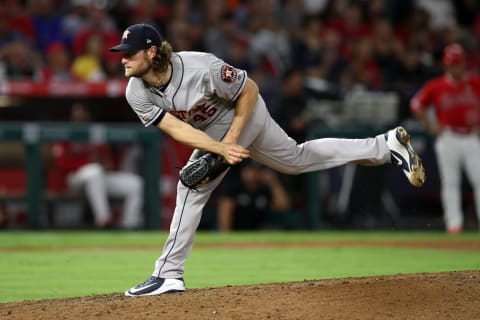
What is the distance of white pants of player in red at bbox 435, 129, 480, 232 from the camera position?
1201 cm

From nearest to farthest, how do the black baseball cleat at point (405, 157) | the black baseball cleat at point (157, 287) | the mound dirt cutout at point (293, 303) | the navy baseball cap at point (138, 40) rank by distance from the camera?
the mound dirt cutout at point (293, 303), the navy baseball cap at point (138, 40), the black baseball cleat at point (157, 287), the black baseball cleat at point (405, 157)

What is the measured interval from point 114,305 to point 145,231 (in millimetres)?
6897

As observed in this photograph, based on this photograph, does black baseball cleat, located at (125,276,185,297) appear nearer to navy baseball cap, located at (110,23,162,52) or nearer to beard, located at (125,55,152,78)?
beard, located at (125,55,152,78)

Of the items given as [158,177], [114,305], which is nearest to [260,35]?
[158,177]

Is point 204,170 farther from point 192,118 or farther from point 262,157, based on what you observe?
point 262,157

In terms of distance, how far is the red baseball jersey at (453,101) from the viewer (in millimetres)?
12047

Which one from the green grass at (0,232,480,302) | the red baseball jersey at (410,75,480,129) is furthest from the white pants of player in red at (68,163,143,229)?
the red baseball jersey at (410,75,480,129)

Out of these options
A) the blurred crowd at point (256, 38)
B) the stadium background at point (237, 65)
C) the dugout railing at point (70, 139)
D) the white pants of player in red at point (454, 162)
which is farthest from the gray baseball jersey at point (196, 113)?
the blurred crowd at point (256, 38)

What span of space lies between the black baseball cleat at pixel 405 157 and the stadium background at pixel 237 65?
19.3 feet

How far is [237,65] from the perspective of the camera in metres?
13.8

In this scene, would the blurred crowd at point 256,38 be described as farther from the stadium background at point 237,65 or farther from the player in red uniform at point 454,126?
the player in red uniform at point 454,126

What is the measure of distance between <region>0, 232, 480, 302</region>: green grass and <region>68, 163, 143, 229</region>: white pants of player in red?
21.0 inches

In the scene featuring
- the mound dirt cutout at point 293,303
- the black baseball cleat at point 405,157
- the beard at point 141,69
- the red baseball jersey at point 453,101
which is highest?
the beard at point 141,69

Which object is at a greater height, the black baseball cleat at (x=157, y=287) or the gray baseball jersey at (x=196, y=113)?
the gray baseball jersey at (x=196, y=113)
